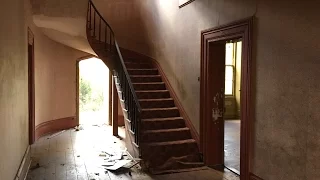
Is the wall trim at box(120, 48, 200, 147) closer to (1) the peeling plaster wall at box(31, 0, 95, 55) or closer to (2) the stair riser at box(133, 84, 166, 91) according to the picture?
(2) the stair riser at box(133, 84, 166, 91)

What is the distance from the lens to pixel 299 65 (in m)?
3.12

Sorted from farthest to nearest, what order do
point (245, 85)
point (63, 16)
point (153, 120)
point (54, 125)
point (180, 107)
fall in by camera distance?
point (54, 125)
point (63, 16)
point (180, 107)
point (153, 120)
point (245, 85)

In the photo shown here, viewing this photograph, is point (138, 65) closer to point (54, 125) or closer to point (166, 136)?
point (166, 136)

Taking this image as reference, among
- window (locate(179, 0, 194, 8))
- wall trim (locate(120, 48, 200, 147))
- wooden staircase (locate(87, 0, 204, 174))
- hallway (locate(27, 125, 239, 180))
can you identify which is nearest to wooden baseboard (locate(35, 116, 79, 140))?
hallway (locate(27, 125, 239, 180))

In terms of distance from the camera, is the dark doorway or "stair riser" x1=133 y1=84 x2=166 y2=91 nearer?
the dark doorway

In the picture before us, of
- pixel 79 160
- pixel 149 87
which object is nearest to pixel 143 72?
pixel 149 87

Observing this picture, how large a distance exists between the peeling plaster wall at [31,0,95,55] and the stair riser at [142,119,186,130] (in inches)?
93.5

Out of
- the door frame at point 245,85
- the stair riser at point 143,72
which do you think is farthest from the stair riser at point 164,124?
the door frame at point 245,85

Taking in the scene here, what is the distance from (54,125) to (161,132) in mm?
3851

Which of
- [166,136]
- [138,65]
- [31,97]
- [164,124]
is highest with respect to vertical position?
[138,65]

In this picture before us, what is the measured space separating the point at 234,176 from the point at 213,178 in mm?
321

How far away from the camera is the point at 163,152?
202 inches

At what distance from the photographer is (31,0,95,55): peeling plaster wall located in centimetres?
603

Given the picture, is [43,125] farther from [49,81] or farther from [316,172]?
[316,172]
